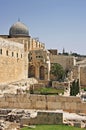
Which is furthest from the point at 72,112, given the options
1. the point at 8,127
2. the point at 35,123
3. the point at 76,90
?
the point at 76,90

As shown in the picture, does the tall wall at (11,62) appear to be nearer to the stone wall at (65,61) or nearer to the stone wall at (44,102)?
the stone wall at (65,61)

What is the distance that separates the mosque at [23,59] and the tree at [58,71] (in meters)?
0.66

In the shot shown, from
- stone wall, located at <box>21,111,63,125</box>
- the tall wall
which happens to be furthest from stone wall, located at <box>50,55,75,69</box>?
stone wall, located at <box>21,111,63,125</box>

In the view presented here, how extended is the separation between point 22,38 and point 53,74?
5644 mm

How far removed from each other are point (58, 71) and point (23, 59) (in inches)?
218

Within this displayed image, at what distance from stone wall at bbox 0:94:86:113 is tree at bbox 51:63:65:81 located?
1069 inches

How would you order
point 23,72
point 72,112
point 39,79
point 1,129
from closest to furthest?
Result: point 1,129 < point 72,112 < point 23,72 < point 39,79

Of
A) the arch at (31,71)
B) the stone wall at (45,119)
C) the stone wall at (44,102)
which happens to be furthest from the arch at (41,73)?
the stone wall at (45,119)

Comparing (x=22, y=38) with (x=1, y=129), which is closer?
Result: (x=1, y=129)

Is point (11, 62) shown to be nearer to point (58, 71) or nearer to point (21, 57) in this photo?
point (21, 57)

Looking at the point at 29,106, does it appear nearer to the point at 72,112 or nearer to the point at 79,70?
the point at 72,112

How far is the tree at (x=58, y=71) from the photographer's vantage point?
38213 millimetres

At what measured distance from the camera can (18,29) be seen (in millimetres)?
40156

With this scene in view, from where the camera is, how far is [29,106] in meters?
10.8
